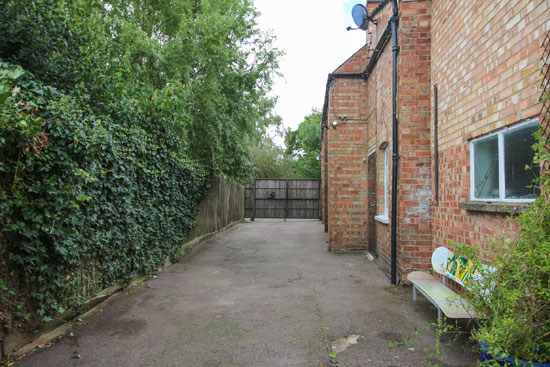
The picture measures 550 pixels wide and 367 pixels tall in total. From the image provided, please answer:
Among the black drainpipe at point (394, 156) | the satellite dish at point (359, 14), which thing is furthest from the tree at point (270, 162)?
the black drainpipe at point (394, 156)

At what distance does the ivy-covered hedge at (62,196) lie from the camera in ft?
10.2

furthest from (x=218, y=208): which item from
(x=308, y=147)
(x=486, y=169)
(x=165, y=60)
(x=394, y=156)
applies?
(x=308, y=147)

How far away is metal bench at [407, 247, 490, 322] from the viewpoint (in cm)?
353

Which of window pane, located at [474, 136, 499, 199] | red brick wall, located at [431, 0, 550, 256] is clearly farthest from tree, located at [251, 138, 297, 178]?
window pane, located at [474, 136, 499, 199]

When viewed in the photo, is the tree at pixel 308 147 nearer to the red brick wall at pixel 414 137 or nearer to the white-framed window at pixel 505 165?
the red brick wall at pixel 414 137

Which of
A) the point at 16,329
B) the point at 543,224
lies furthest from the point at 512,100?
the point at 16,329

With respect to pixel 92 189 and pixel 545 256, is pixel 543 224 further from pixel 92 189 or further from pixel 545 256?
pixel 92 189

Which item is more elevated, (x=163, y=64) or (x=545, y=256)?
(x=163, y=64)

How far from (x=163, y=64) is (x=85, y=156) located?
5.18 metres

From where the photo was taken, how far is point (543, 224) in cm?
242

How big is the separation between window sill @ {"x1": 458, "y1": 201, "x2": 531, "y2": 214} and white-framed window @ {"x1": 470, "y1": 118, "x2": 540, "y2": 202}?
0.07 m

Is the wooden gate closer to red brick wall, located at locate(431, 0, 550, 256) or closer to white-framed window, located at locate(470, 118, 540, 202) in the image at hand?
red brick wall, located at locate(431, 0, 550, 256)

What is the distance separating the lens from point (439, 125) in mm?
5277

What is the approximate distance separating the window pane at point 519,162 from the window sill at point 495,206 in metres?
0.12
